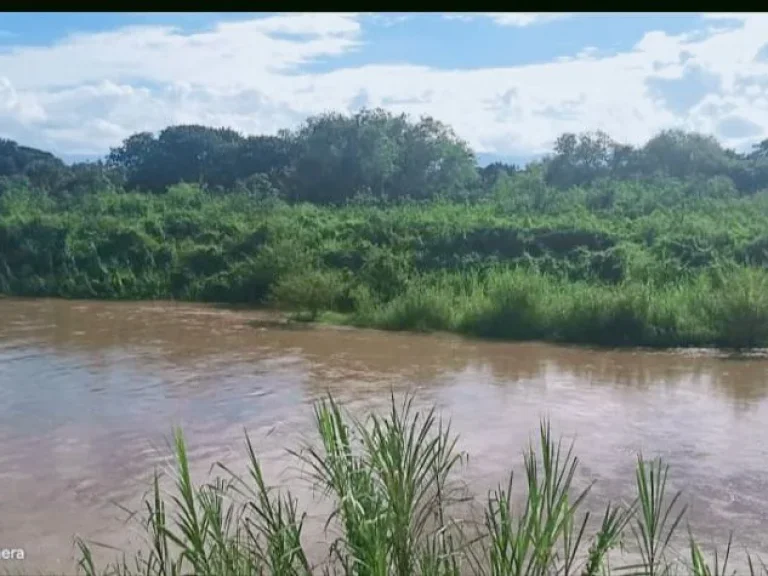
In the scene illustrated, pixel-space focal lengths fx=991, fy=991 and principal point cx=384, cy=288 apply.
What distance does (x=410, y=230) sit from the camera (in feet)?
46.3

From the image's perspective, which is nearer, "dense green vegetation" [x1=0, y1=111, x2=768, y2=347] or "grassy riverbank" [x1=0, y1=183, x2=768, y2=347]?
"grassy riverbank" [x1=0, y1=183, x2=768, y2=347]

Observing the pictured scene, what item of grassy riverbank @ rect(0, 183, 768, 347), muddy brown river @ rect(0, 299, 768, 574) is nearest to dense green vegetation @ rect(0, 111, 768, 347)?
grassy riverbank @ rect(0, 183, 768, 347)

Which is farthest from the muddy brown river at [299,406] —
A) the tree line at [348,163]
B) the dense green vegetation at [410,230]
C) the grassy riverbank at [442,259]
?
the tree line at [348,163]

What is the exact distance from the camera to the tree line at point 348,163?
1723 centimetres

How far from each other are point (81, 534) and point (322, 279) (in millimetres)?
6776

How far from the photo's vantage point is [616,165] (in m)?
17.8

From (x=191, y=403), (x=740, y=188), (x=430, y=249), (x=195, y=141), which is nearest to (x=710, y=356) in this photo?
(x=191, y=403)

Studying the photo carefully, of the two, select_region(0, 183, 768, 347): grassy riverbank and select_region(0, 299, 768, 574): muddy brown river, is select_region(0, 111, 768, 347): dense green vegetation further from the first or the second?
select_region(0, 299, 768, 574): muddy brown river

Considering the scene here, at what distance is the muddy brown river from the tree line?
6.98 m

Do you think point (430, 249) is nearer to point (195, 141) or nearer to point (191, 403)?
point (195, 141)

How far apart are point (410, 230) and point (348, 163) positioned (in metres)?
3.83

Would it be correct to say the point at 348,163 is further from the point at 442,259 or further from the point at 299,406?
the point at 299,406

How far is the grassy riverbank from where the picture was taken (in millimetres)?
9594

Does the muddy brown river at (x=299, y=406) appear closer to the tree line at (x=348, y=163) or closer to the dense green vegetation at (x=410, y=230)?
the dense green vegetation at (x=410, y=230)
